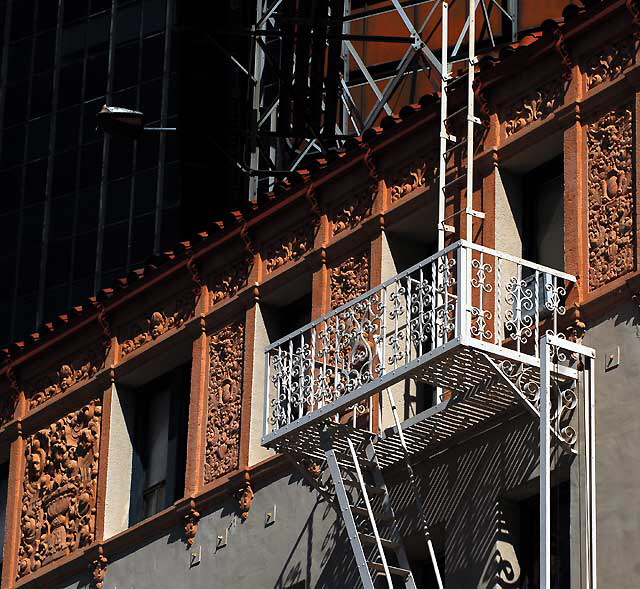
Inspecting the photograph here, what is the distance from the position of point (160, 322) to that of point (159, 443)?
1.50 metres

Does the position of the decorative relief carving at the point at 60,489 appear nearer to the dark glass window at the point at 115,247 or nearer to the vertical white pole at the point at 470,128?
the vertical white pole at the point at 470,128

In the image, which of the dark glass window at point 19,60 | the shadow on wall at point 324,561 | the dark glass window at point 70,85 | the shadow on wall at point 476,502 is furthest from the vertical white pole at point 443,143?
the dark glass window at point 19,60

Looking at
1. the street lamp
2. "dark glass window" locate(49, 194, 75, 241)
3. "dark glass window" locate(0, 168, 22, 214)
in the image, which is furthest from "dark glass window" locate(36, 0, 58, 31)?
the street lamp

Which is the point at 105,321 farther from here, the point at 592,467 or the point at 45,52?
the point at 45,52

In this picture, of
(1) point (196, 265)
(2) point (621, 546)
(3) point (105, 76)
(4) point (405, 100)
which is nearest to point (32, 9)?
(3) point (105, 76)

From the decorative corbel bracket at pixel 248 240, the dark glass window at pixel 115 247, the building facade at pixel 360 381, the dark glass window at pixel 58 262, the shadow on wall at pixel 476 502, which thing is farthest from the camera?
the dark glass window at pixel 58 262

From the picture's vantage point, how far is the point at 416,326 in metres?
25.9

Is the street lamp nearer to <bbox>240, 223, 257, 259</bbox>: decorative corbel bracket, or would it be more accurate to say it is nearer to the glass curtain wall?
<bbox>240, 223, 257, 259</bbox>: decorative corbel bracket

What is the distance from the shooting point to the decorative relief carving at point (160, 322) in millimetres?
30344

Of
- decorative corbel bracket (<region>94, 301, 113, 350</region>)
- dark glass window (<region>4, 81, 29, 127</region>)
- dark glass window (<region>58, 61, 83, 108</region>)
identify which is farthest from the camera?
dark glass window (<region>4, 81, 29, 127</region>)

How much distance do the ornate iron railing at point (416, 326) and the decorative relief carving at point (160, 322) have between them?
134 inches

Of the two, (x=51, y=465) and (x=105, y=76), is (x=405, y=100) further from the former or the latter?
(x=105, y=76)

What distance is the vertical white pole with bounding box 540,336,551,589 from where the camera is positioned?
2198 centimetres

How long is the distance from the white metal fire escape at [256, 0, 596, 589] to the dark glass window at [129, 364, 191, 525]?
117 inches
